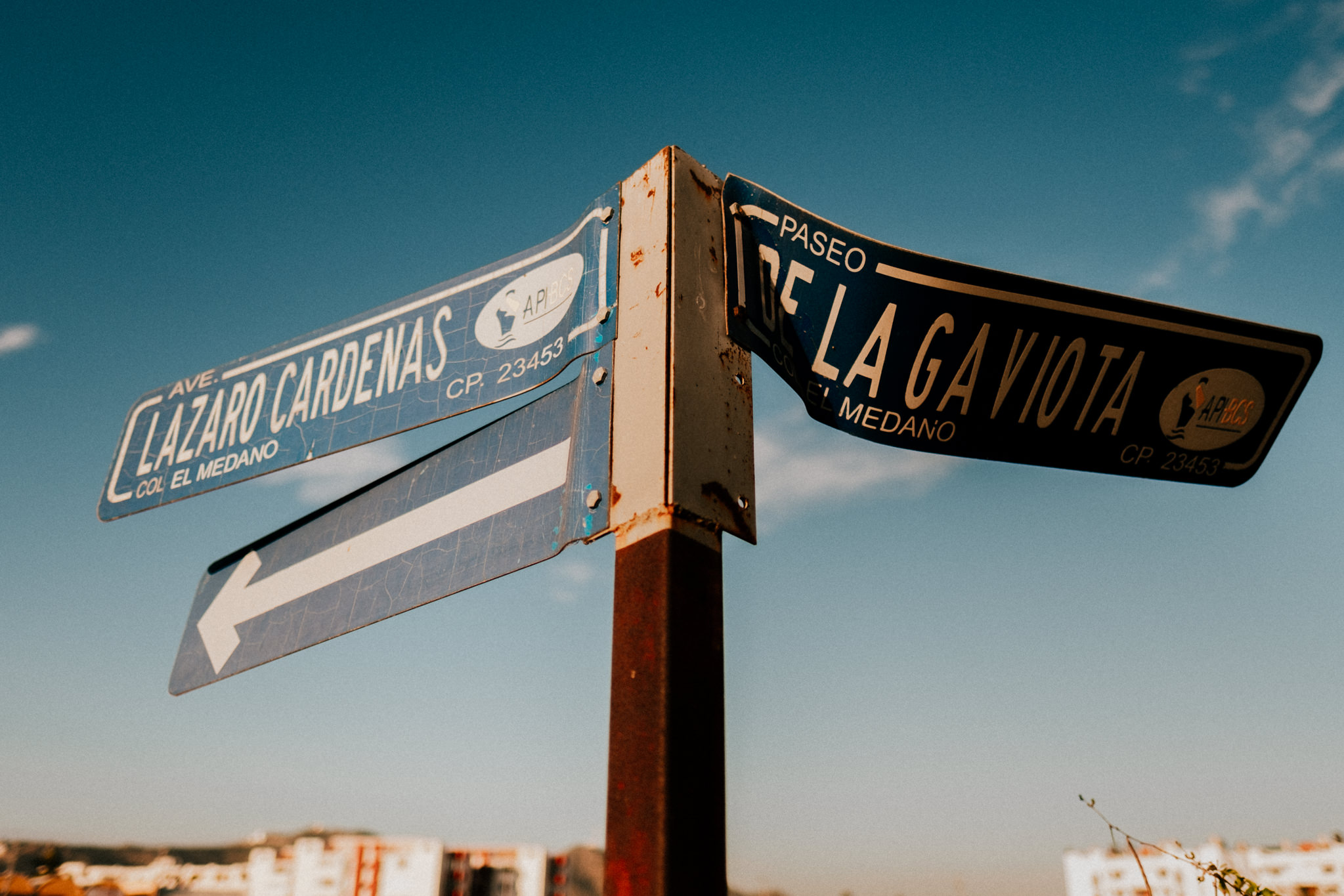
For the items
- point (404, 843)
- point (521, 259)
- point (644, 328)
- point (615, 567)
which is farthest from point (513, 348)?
point (404, 843)

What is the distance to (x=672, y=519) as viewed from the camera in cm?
118

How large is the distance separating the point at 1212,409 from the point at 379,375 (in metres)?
1.87

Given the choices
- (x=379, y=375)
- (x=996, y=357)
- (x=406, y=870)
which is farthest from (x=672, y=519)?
(x=406, y=870)

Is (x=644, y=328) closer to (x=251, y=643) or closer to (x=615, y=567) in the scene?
(x=615, y=567)

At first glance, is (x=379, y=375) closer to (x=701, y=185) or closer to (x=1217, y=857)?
(x=701, y=185)

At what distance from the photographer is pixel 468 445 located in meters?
1.68

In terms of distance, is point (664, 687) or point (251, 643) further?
point (251, 643)

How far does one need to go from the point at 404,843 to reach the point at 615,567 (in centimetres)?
5229

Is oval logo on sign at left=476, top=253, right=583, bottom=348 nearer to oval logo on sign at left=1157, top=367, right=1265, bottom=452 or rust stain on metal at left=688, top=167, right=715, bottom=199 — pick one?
rust stain on metal at left=688, top=167, right=715, bottom=199

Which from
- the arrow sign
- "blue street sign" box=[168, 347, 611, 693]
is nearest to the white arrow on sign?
"blue street sign" box=[168, 347, 611, 693]

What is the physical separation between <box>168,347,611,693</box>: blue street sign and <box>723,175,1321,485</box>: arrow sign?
0.37m

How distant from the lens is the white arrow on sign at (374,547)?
1492 mm

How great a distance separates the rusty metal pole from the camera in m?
1.04

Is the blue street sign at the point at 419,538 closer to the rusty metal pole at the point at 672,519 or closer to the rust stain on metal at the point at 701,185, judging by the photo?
the rusty metal pole at the point at 672,519
